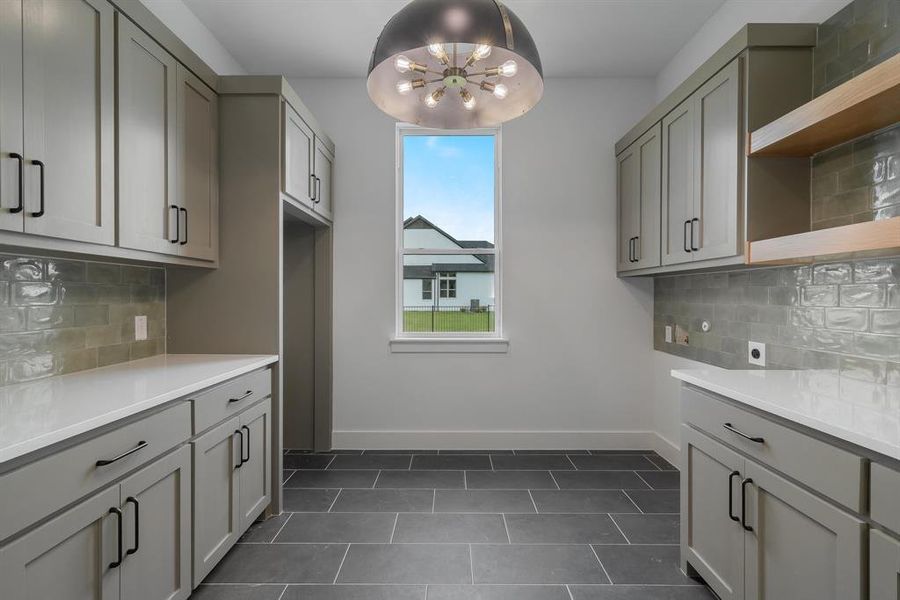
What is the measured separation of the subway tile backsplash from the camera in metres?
1.63

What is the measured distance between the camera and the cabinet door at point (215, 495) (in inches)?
68.7

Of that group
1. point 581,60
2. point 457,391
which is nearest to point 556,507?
point 457,391

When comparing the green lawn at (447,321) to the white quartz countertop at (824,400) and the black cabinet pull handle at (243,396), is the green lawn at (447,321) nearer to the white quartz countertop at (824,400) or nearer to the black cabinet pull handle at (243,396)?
the black cabinet pull handle at (243,396)

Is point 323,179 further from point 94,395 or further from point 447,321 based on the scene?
point 94,395

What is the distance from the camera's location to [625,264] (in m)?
3.29

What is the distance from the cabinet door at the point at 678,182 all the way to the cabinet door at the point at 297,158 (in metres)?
2.23

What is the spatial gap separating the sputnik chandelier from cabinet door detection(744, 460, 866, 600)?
5.16ft

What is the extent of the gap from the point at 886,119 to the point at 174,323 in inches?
131

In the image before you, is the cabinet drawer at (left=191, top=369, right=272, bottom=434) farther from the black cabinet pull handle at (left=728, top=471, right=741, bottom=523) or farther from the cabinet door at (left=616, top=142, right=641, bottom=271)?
the cabinet door at (left=616, top=142, right=641, bottom=271)

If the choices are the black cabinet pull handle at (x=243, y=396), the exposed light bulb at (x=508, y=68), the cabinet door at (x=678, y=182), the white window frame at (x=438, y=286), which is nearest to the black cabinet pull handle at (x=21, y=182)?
the black cabinet pull handle at (x=243, y=396)

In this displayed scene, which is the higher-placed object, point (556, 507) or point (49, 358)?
point (49, 358)

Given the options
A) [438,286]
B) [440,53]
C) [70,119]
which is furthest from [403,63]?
[438,286]

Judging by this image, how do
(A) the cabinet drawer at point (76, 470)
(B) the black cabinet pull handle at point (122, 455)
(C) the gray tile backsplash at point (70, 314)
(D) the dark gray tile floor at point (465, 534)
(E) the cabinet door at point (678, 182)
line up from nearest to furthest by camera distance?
1. (A) the cabinet drawer at point (76, 470)
2. (B) the black cabinet pull handle at point (122, 455)
3. (C) the gray tile backsplash at point (70, 314)
4. (D) the dark gray tile floor at point (465, 534)
5. (E) the cabinet door at point (678, 182)

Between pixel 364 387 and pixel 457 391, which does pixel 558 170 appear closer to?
pixel 457 391
